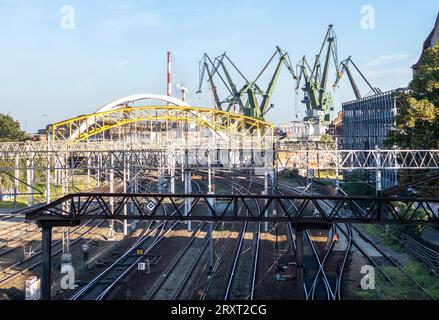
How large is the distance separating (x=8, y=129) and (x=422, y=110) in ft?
158

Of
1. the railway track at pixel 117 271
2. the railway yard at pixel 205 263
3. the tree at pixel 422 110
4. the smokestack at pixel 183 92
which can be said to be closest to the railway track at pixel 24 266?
the railway yard at pixel 205 263

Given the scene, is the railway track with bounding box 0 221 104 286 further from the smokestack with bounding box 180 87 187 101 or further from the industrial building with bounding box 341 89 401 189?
the smokestack with bounding box 180 87 187 101

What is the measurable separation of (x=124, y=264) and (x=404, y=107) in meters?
14.2

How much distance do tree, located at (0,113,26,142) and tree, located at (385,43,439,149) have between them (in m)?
46.5

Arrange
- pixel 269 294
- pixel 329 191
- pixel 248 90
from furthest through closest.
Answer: pixel 248 90, pixel 329 191, pixel 269 294

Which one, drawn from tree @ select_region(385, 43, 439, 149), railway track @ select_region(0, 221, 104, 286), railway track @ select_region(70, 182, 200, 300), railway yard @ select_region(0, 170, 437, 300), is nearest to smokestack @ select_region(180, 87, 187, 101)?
railway yard @ select_region(0, 170, 437, 300)

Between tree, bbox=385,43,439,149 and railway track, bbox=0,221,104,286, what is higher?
tree, bbox=385,43,439,149

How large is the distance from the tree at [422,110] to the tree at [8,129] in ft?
153

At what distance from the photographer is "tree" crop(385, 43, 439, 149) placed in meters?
23.1
